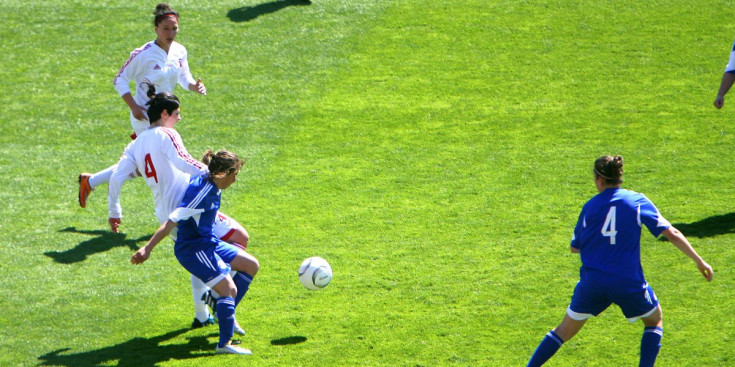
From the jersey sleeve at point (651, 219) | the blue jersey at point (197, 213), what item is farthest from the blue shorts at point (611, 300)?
the blue jersey at point (197, 213)

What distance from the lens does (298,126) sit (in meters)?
11.2

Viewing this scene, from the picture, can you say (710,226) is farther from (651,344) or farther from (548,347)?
(548,347)

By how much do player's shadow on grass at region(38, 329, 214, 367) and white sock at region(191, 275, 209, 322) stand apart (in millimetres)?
251

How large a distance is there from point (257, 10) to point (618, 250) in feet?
35.9

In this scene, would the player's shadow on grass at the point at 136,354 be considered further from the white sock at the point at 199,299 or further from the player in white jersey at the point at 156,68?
the player in white jersey at the point at 156,68

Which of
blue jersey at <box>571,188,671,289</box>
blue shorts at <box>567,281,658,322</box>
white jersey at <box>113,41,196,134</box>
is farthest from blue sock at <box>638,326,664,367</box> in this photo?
white jersey at <box>113,41,196,134</box>

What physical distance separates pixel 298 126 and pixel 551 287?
17.0 ft

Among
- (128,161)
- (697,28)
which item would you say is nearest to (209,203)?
(128,161)

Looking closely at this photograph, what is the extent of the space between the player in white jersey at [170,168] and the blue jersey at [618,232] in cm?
265

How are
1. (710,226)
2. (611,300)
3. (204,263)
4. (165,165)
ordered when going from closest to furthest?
(611,300) < (204,263) < (165,165) < (710,226)

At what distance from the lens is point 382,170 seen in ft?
32.9

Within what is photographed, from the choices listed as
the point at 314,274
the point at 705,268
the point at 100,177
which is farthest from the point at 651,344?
the point at 100,177

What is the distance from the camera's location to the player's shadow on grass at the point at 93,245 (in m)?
8.12

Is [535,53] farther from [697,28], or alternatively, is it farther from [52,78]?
[52,78]
